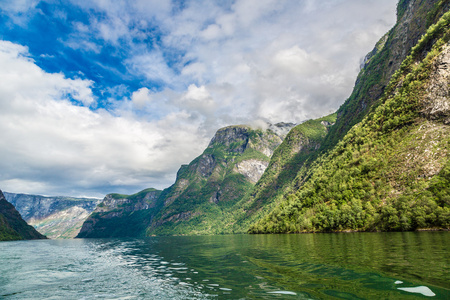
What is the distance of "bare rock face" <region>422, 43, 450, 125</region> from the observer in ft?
330

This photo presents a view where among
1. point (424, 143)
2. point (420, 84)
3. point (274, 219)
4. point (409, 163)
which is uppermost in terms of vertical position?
point (420, 84)

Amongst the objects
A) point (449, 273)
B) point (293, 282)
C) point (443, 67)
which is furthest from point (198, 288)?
point (443, 67)

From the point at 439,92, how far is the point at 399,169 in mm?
43452

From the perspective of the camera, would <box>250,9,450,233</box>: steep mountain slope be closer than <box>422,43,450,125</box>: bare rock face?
Yes

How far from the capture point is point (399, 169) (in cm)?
9806

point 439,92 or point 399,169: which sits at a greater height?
point 439,92

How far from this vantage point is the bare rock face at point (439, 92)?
330 ft

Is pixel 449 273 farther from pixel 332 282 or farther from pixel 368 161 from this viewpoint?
pixel 368 161

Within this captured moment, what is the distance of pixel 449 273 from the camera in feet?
49.4

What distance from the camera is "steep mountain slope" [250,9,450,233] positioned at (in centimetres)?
8175

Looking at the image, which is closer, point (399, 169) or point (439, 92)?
point (399, 169)

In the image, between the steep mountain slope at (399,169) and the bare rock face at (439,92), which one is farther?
the bare rock face at (439,92)

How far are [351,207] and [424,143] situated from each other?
38775 mm

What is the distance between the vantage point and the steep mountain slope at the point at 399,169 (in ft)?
268
